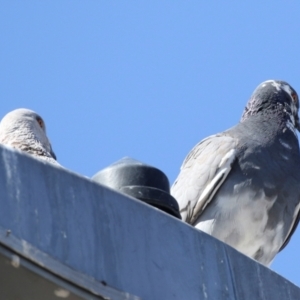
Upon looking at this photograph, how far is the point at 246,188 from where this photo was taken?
9508 mm

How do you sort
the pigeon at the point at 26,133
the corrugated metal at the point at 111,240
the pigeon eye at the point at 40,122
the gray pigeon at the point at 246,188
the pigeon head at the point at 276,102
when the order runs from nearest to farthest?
1. the corrugated metal at the point at 111,240
2. the pigeon at the point at 26,133
3. the pigeon eye at the point at 40,122
4. the gray pigeon at the point at 246,188
5. the pigeon head at the point at 276,102

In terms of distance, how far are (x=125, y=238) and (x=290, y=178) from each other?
570 centimetres

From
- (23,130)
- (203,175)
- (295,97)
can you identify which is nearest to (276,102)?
(295,97)

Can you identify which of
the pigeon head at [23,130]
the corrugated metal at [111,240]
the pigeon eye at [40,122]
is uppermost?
the corrugated metal at [111,240]

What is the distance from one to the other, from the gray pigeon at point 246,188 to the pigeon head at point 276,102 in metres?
0.49

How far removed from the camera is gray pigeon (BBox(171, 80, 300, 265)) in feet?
31.2

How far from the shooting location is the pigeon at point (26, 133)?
816 centimetres

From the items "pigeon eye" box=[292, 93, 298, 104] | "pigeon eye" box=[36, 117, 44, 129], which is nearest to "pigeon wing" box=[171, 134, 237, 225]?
"pigeon eye" box=[292, 93, 298, 104]

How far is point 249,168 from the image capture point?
31.7ft

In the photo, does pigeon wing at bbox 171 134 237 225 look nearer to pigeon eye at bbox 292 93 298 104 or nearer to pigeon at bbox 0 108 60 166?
pigeon eye at bbox 292 93 298 104

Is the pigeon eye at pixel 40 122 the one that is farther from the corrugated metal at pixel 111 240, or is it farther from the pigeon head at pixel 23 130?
the corrugated metal at pixel 111 240

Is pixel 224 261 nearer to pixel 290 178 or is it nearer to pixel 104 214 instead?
pixel 104 214

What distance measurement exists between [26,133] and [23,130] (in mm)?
81

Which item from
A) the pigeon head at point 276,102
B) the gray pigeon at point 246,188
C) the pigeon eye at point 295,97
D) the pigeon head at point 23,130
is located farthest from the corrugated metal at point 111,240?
the pigeon eye at point 295,97
